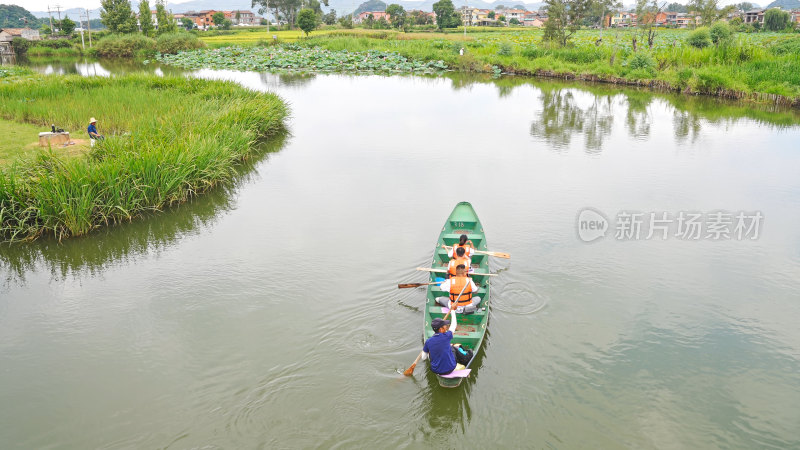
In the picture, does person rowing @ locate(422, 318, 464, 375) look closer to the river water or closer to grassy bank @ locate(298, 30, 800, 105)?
the river water

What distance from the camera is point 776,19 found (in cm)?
5162

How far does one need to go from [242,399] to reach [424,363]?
7.15ft

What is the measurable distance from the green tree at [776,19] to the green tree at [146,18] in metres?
62.9

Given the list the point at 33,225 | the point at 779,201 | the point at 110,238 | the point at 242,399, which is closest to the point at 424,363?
the point at 242,399

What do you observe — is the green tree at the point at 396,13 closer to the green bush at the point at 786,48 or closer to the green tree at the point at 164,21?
the green tree at the point at 164,21

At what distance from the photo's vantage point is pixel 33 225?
9.99m

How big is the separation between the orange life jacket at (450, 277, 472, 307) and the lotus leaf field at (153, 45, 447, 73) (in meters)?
33.9

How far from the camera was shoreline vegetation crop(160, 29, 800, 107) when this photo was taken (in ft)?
78.0

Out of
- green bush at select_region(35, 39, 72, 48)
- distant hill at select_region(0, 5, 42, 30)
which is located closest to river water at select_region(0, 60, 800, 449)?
green bush at select_region(35, 39, 72, 48)

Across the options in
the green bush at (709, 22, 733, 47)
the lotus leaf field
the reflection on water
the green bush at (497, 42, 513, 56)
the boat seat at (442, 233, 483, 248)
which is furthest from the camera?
the lotus leaf field

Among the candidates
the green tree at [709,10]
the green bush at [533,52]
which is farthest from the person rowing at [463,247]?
the green tree at [709,10]

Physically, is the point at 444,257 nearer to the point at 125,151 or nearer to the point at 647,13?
the point at 125,151

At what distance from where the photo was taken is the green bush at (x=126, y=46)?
4978 centimetres

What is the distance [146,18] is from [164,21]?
2.28m
